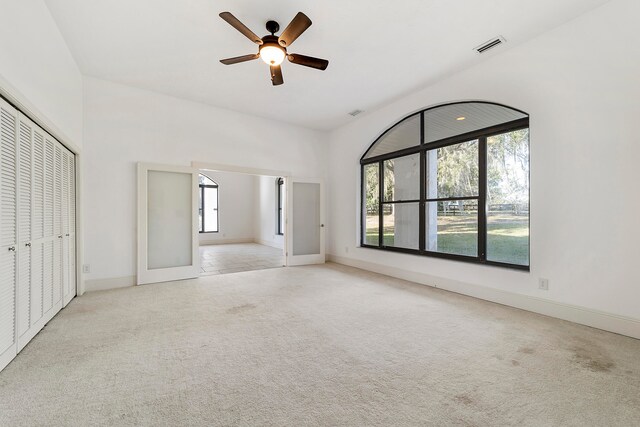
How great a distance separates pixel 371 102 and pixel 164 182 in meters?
3.95

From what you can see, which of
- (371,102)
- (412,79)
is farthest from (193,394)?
(371,102)

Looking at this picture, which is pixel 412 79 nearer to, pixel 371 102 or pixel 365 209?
pixel 371 102

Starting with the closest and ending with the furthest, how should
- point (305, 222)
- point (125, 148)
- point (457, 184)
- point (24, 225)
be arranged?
point (24, 225)
point (457, 184)
point (125, 148)
point (305, 222)

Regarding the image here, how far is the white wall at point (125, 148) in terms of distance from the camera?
412 cm

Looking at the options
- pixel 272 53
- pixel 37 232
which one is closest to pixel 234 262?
pixel 37 232

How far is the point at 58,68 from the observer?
305 centimetres

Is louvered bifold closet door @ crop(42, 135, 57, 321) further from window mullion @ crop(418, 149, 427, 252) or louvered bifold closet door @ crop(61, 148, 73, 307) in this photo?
window mullion @ crop(418, 149, 427, 252)

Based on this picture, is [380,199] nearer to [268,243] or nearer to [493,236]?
[493,236]

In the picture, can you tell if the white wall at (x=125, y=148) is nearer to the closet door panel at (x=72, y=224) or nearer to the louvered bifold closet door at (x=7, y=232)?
the closet door panel at (x=72, y=224)

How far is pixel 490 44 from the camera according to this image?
10.8 ft

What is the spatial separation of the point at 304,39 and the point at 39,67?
8.60 feet

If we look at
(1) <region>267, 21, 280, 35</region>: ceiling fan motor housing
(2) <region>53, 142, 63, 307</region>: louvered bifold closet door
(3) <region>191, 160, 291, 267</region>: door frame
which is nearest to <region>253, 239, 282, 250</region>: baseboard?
(3) <region>191, 160, 291, 267</region>: door frame

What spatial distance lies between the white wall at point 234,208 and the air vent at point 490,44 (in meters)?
8.72

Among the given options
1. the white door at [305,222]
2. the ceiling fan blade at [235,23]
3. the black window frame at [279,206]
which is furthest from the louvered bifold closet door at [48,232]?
the black window frame at [279,206]
